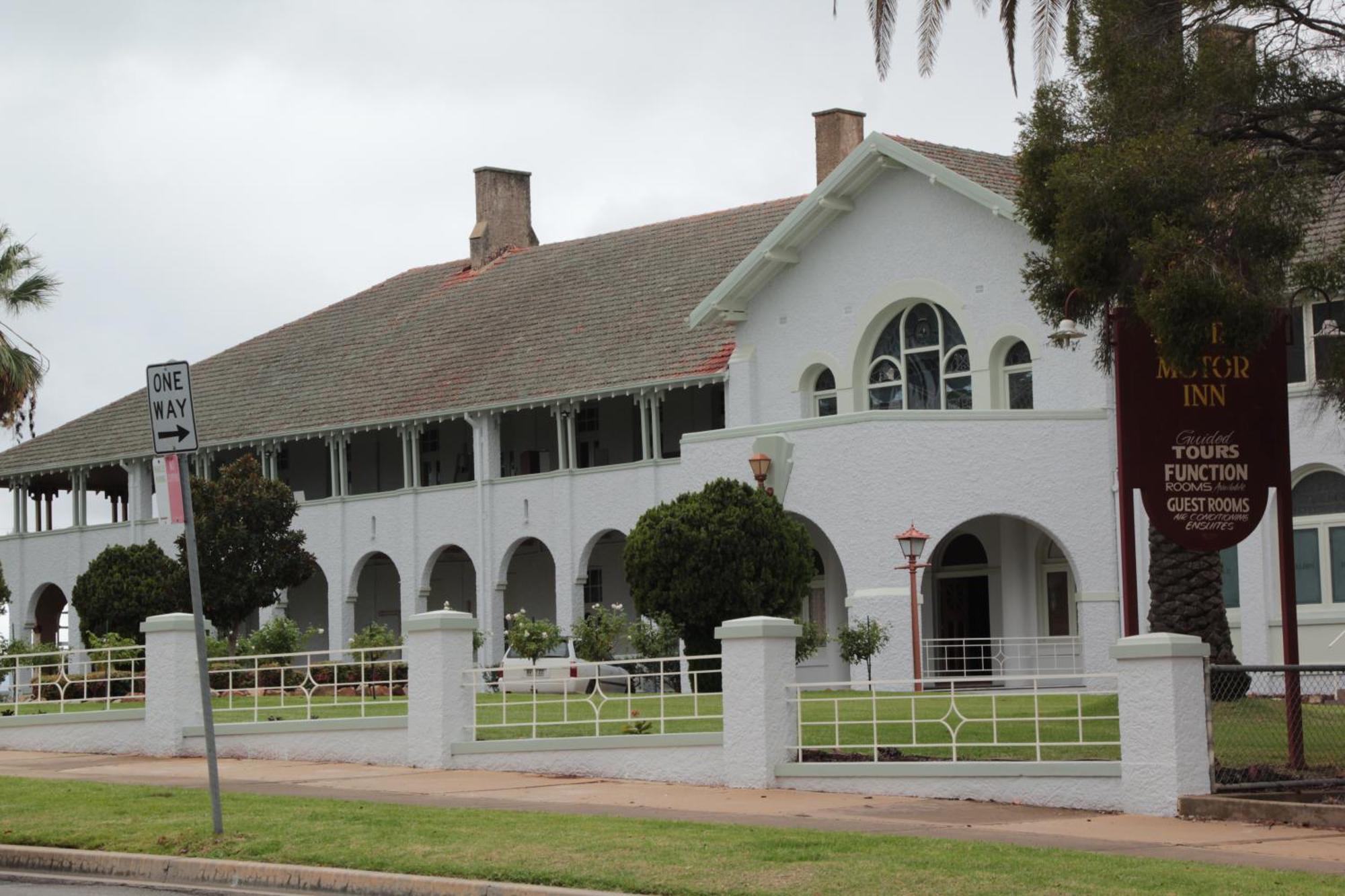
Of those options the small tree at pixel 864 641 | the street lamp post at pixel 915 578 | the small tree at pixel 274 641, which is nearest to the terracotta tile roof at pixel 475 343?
the small tree at pixel 274 641

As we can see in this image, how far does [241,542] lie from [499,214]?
13931 mm

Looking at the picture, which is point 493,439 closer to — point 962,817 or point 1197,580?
point 1197,580

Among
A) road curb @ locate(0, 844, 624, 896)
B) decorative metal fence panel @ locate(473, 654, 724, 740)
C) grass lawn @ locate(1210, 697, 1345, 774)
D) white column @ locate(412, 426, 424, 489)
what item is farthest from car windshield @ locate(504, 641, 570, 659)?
road curb @ locate(0, 844, 624, 896)

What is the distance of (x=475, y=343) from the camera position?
139 ft

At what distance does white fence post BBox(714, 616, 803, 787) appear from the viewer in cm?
1773

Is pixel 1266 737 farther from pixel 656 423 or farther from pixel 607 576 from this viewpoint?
pixel 607 576

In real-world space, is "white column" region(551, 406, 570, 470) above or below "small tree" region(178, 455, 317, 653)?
above

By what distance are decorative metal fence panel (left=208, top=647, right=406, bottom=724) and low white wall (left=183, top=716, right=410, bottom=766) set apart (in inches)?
8.8

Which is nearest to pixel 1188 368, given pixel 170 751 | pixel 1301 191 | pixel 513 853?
pixel 1301 191

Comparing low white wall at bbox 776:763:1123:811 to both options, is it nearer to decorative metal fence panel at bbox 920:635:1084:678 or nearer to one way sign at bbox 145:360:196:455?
one way sign at bbox 145:360:196:455

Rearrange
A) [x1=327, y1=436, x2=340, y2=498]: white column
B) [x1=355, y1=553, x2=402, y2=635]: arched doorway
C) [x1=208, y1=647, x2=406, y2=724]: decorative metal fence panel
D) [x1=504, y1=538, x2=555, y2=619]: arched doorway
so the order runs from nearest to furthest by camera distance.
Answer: [x1=208, y1=647, x2=406, y2=724]: decorative metal fence panel < [x1=504, y1=538, x2=555, y2=619]: arched doorway < [x1=327, y1=436, x2=340, y2=498]: white column < [x1=355, y1=553, x2=402, y2=635]: arched doorway

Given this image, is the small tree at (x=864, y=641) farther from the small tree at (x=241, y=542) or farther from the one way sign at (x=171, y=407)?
the one way sign at (x=171, y=407)

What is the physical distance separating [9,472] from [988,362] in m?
25.9

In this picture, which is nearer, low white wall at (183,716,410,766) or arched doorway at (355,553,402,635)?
low white wall at (183,716,410,766)
